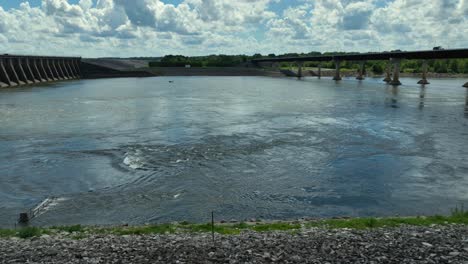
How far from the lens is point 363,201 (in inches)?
901

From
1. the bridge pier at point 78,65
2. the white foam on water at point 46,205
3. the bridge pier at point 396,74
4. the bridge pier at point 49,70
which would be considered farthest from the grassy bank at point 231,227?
the bridge pier at point 78,65

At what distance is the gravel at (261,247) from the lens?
13.1 meters

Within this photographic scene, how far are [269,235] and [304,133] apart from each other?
29573 millimetres

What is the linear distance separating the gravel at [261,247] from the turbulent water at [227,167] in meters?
4.78

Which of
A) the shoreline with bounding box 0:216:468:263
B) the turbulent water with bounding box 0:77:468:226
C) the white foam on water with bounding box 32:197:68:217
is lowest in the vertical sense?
the turbulent water with bounding box 0:77:468:226

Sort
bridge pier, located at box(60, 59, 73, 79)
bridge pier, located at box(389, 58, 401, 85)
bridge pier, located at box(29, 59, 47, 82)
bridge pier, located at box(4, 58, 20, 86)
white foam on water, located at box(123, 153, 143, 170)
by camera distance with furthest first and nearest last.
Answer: bridge pier, located at box(60, 59, 73, 79) → bridge pier, located at box(29, 59, 47, 82) → bridge pier, located at box(389, 58, 401, 85) → bridge pier, located at box(4, 58, 20, 86) → white foam on water, located at box(123, 153, 143, 170)

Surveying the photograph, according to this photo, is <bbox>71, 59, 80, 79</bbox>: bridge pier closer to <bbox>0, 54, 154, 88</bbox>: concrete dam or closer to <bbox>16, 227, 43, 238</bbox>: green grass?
<bbox>0, 54, 154, 88</bbox>: concrete dam

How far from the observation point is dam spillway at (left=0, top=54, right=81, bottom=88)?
12125 centimetres

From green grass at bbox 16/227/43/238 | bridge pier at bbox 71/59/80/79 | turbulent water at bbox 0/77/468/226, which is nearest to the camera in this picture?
green grass at bbox 16/227/43/238

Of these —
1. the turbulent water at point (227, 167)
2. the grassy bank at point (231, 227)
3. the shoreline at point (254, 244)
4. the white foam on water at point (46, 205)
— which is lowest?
the turbulent water at point (227, 167)

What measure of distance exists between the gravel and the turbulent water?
15.7 feet

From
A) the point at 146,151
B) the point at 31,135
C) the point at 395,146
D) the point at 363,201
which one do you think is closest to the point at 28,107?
the point at 31,135

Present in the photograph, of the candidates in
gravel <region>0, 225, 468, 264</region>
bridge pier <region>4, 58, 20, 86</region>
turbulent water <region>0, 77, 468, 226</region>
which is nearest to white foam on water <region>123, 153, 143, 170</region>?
turbulent water <region>0, 77, 468, 226</region>

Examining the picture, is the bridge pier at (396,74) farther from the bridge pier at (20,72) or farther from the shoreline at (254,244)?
the shoreline at (254,244)
